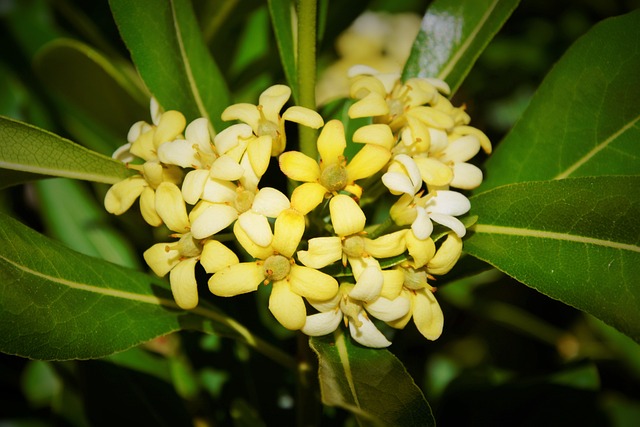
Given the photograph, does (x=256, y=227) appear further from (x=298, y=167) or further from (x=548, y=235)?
(x=548, y=235)

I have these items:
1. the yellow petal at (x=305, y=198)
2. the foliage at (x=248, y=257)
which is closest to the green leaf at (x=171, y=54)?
the foliage at (x=248, y=257)

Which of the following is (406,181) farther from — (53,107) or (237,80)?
(53,107)

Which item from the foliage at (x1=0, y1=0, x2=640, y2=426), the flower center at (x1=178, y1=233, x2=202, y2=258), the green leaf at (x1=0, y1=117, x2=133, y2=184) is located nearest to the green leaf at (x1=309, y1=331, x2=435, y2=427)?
the foliage at (x1=0, y1=0, x2=640, y2=426)

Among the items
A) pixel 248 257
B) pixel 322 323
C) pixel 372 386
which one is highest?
pixel 322 323

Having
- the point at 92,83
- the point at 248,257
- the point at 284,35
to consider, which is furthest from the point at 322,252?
the point at 92,83

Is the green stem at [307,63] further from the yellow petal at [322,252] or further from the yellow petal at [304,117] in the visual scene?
the yellow petal at [322,252]

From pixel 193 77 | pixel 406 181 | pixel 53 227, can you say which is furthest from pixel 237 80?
pixel 406 181
